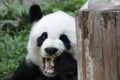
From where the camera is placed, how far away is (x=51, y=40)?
13.5 ft

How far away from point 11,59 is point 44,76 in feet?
4.12

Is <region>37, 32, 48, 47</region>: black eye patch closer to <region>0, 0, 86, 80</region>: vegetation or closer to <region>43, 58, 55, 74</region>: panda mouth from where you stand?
<region>43, 58, 55, 74</region>: panda mouth

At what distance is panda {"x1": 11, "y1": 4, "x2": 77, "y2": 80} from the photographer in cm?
410

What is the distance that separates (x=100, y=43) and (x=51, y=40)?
128cm

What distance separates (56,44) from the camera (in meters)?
4.05

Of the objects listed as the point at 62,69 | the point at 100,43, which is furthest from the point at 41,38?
the point at 100,43

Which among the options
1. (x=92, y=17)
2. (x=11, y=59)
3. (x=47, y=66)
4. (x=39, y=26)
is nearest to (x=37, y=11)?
(x=39, y=26)

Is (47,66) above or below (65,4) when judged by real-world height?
below

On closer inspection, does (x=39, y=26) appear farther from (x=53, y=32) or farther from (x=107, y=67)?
(x=107, y=67)

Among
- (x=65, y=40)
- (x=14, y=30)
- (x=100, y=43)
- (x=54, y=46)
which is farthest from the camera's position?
(x=14, y=30)

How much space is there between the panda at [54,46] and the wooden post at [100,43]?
1051 millimetres

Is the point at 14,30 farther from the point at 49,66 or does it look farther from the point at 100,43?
the point at 100,43

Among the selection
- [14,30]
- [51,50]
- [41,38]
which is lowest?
[51,50]

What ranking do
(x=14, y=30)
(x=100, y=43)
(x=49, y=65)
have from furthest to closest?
1. (x=14, y=30)
2. (x=49, y=65)
3. (x=100, y=43)
